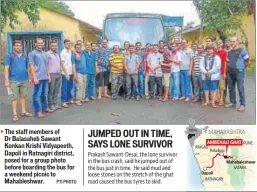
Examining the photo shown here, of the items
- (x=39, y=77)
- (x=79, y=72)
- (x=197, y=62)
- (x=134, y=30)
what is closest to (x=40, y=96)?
(x=39, y=77)

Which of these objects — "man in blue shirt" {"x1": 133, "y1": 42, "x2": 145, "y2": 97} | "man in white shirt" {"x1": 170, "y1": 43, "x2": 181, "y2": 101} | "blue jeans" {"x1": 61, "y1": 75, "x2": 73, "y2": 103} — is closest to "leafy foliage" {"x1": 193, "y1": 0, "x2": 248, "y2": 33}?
"man in white shirt" {"x1": 170, "y1": 43, "x2": 181, "y2": 101}

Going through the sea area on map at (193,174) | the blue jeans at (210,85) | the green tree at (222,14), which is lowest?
the sea area on map at (193,174)

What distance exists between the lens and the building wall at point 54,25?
520 cm

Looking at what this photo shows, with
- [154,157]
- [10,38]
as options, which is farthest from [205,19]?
[10,38]

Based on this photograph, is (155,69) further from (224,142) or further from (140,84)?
(224,142)

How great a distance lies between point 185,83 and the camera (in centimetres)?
545

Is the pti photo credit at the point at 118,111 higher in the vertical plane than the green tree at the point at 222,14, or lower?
lower

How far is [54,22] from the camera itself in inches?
205

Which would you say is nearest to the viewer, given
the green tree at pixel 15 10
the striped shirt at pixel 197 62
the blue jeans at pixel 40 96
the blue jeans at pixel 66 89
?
the green tree at pixel 15 10

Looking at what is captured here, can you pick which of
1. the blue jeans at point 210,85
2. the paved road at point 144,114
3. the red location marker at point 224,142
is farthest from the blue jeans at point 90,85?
the red location marker at point 224,142

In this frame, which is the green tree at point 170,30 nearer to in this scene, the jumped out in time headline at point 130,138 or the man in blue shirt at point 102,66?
the man in blue shirt at point 102,66

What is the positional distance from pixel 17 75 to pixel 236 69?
2313 mm

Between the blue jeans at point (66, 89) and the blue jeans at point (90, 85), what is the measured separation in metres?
0.18

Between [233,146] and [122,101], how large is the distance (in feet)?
4.15
